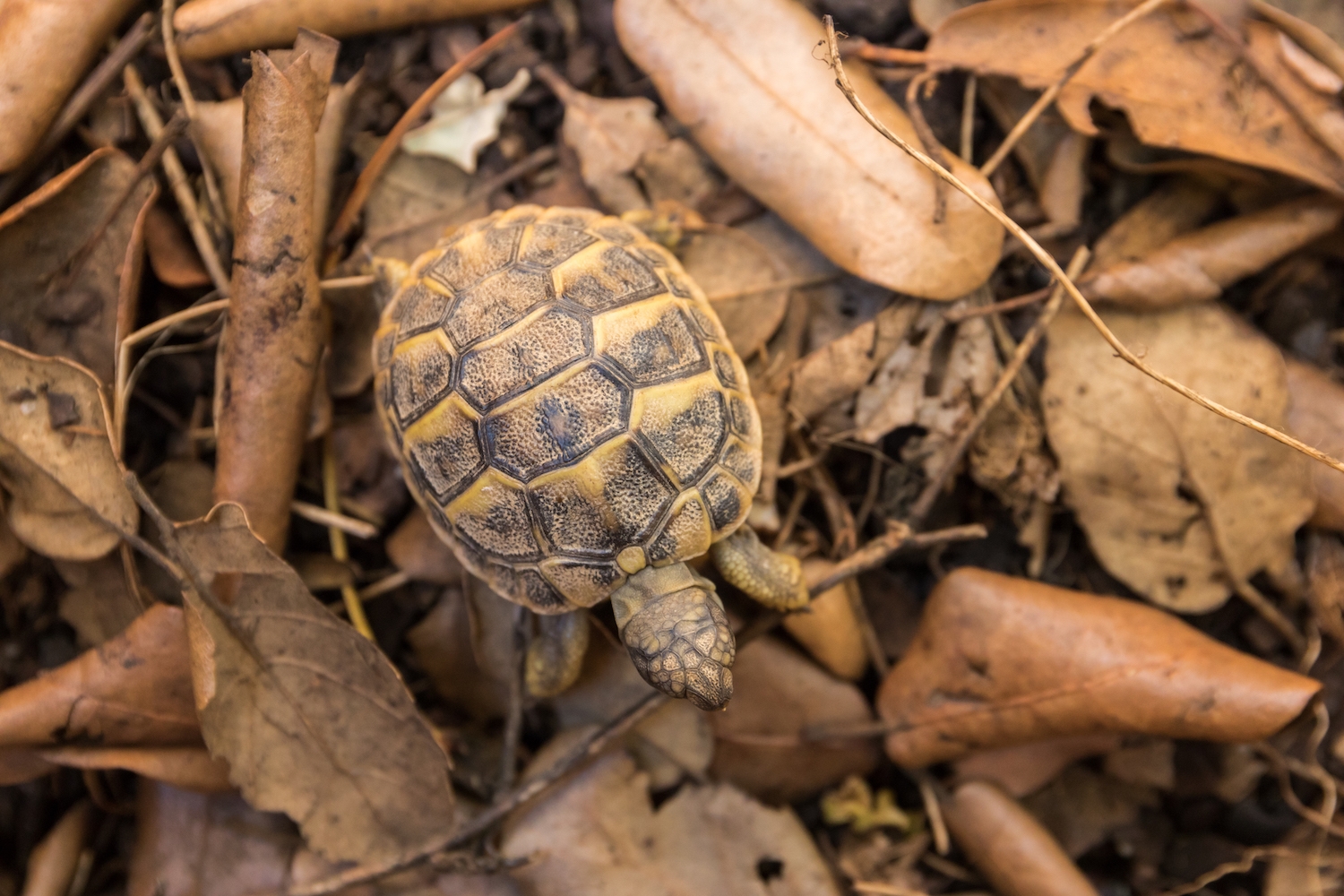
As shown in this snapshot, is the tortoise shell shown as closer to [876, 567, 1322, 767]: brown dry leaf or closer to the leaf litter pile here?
the leaf litter pile

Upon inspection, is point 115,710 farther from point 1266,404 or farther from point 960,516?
point 1266,404

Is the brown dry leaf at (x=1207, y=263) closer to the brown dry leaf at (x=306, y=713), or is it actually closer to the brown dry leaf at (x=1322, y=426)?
the brown dry leaf at (x=1322, y=426)

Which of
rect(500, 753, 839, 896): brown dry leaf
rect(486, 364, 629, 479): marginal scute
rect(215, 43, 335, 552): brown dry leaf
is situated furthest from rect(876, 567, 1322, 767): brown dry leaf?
rect(215, 43, 335, 552): brown dry leaf

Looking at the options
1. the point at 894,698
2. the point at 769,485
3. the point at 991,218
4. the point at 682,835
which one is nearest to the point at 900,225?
the point at 991,218

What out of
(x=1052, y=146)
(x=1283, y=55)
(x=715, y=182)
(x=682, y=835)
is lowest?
(x=682, y=835)

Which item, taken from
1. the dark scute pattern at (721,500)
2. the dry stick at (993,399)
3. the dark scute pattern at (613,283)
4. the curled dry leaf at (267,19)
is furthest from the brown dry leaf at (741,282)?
the curled dry leaf at (267,19)

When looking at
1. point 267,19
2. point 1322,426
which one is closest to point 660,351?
point 267,19
